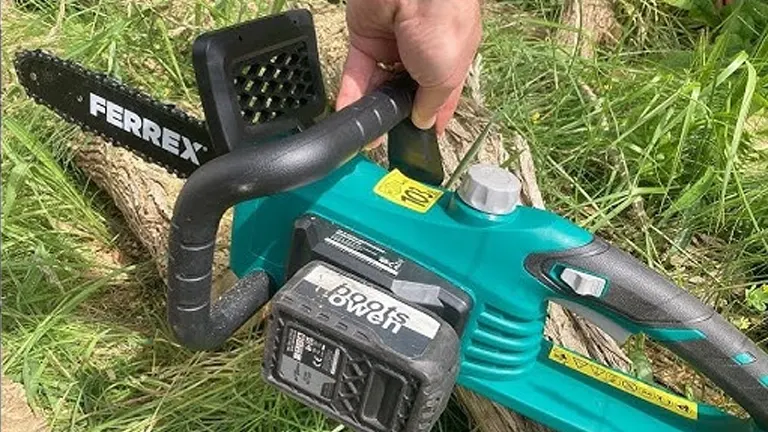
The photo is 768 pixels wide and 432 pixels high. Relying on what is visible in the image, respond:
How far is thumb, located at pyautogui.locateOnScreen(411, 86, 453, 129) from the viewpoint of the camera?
4.61 ft

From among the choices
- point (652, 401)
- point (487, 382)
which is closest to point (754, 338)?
point (652, 401)

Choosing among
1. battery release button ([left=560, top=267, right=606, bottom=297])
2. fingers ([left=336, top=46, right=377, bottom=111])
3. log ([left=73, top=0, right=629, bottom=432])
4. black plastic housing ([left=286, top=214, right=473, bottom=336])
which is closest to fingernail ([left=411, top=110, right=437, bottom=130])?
fingers ([left=336, top=46, right=377, bottom=111])

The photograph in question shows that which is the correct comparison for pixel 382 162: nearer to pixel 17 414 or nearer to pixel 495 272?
pixel 495 272

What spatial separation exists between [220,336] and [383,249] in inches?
9.8

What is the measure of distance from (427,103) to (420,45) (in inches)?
3.6

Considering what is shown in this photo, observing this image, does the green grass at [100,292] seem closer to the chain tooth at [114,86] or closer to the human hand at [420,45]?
the chain tooth at [114,86]

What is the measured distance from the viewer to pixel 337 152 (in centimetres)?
124

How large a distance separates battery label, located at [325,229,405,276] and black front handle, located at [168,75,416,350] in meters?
0.10

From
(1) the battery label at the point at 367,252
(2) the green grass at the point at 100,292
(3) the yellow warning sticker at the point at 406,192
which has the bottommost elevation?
(2) the green grass at the point at 100,292

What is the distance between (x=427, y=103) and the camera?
142 centimetres

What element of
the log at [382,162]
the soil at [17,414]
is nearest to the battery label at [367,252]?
the log at [382,162]

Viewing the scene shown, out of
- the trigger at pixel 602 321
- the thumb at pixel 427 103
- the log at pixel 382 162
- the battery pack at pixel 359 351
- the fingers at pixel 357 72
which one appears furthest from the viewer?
the log at pixel 382 162

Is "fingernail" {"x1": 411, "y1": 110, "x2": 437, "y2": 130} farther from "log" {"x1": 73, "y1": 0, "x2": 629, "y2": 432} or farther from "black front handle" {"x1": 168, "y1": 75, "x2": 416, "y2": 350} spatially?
"log" {"x1": 73, "y1": 0, "x2": 629, "y2": 432}

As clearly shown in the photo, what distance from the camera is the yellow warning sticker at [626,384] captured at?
1.41 m
